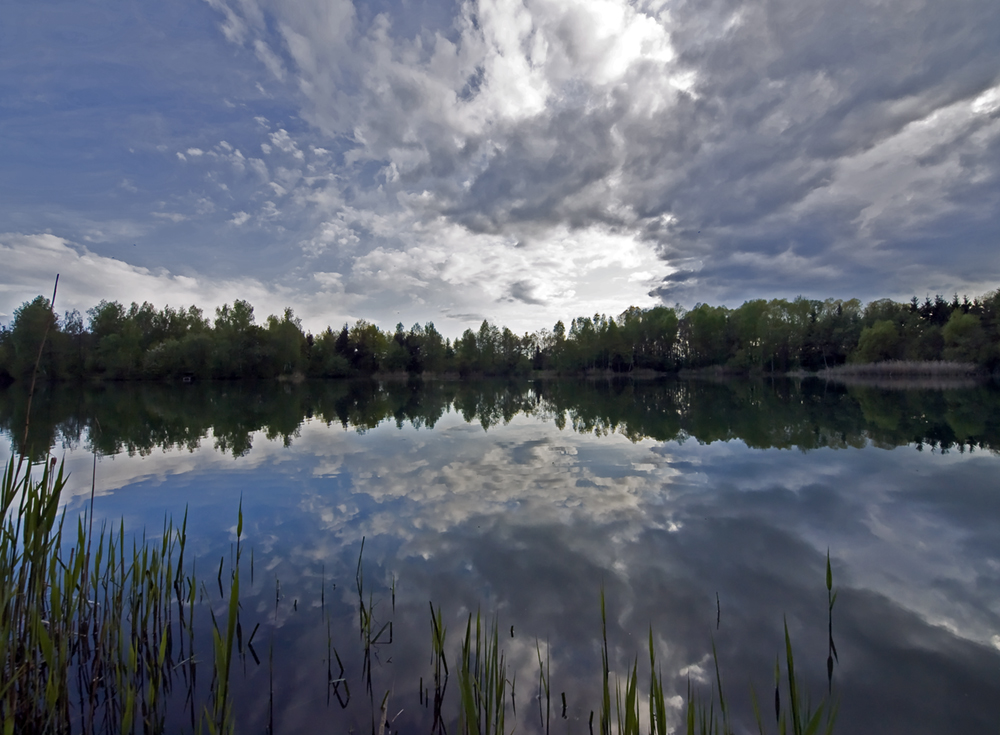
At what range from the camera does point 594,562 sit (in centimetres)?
522

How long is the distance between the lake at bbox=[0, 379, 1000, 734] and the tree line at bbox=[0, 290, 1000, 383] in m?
45.6

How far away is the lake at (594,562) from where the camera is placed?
3.25 metres

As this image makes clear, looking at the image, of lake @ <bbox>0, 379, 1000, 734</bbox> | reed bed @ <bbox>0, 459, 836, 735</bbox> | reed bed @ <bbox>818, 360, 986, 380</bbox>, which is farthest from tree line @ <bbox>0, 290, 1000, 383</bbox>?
reed bed @ <bbox>0, 459, 836, 735</bbox>

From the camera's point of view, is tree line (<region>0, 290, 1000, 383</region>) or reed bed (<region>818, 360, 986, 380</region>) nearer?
reed bed (<region>818, 360, 986, 380</region>)

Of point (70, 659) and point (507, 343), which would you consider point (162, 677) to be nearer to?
point (70, 659)

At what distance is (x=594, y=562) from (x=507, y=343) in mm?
82388

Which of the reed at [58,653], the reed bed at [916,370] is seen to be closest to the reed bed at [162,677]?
the reed at [58,653]

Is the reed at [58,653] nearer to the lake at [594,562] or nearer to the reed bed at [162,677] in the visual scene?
the reed bed at [162,677]

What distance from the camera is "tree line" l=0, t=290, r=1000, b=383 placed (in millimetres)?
49719

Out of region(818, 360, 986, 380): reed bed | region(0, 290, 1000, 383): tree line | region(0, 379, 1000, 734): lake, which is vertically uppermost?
region(0, 290, 1000, 383): tree line

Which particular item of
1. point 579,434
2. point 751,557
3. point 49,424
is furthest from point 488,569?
point 49,424

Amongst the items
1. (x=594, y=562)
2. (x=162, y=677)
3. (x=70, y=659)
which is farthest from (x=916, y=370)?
(x=70, y=659)

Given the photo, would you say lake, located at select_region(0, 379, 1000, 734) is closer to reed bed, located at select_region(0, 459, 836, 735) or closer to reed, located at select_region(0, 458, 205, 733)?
reed bed, located at select_region(0, 459, 836, 735)

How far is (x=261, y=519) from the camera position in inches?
268
